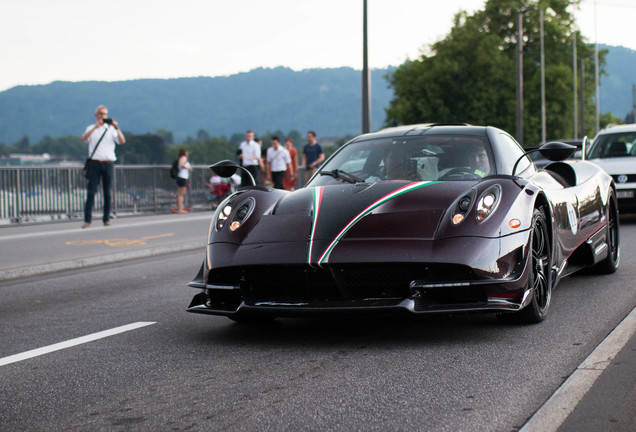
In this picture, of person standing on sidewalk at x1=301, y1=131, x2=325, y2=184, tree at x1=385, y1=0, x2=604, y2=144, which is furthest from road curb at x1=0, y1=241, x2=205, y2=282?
tree at x1=385, y1=0, x2=604, y2=144

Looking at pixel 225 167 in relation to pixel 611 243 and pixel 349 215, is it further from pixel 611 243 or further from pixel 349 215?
pixel 611 243

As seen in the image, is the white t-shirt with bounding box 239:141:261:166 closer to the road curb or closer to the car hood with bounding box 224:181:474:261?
the road curb

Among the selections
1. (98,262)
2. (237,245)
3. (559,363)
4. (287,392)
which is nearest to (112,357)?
(237,245)

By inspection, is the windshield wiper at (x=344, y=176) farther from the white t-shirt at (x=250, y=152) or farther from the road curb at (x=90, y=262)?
the white t-shirt at (x=250, y=152)

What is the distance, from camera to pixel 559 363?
4.34m

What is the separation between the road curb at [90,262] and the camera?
30.6 feet

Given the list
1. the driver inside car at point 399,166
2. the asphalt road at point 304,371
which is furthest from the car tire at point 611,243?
the driver inside car at point 399,166

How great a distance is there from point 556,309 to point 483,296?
1.42 metres

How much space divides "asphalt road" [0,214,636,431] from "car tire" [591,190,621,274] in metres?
1.11

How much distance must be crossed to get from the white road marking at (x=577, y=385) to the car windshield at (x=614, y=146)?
10.0m

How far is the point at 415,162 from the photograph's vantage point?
6031mm

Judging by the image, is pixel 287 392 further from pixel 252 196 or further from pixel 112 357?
pixel 252 196

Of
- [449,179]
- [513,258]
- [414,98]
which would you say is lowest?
[513,258]

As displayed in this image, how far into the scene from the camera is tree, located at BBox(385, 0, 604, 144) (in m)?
68.3
